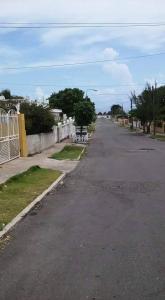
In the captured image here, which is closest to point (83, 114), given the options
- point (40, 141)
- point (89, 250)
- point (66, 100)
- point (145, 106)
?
point (40, 141)

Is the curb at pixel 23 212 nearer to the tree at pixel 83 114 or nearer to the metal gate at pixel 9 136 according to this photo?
the metal gate at pixel 9 136

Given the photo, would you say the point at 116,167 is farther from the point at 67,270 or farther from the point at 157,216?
the point at 67,270

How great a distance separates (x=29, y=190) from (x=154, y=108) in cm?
6745

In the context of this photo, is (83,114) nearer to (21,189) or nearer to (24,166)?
(24,166)

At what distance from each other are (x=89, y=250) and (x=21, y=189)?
729cm

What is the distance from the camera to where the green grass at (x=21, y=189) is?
1131 cm

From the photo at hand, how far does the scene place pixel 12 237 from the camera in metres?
9.00

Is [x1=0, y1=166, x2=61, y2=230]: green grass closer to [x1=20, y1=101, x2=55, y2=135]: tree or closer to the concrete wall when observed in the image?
the concrete wall

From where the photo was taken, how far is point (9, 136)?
2589 centimetres

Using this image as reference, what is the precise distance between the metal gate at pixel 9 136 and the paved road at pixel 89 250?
10.4m

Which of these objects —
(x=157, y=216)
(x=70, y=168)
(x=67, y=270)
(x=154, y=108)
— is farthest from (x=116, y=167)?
(x=154, y=108)

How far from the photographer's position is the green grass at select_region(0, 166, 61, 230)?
11.3 meters

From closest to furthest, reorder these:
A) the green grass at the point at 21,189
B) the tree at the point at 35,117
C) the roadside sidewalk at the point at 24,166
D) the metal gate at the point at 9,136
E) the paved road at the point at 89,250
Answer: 1. the paved road at the point at 89,250
2. the green grass at the point at 21,189
3. the roadside sidewalk at the point at 24,166
4. the metal gate at the point at 9,136
5. the tree at the point at 35,117

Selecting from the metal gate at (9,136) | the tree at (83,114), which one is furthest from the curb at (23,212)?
the tree at (83,114)
